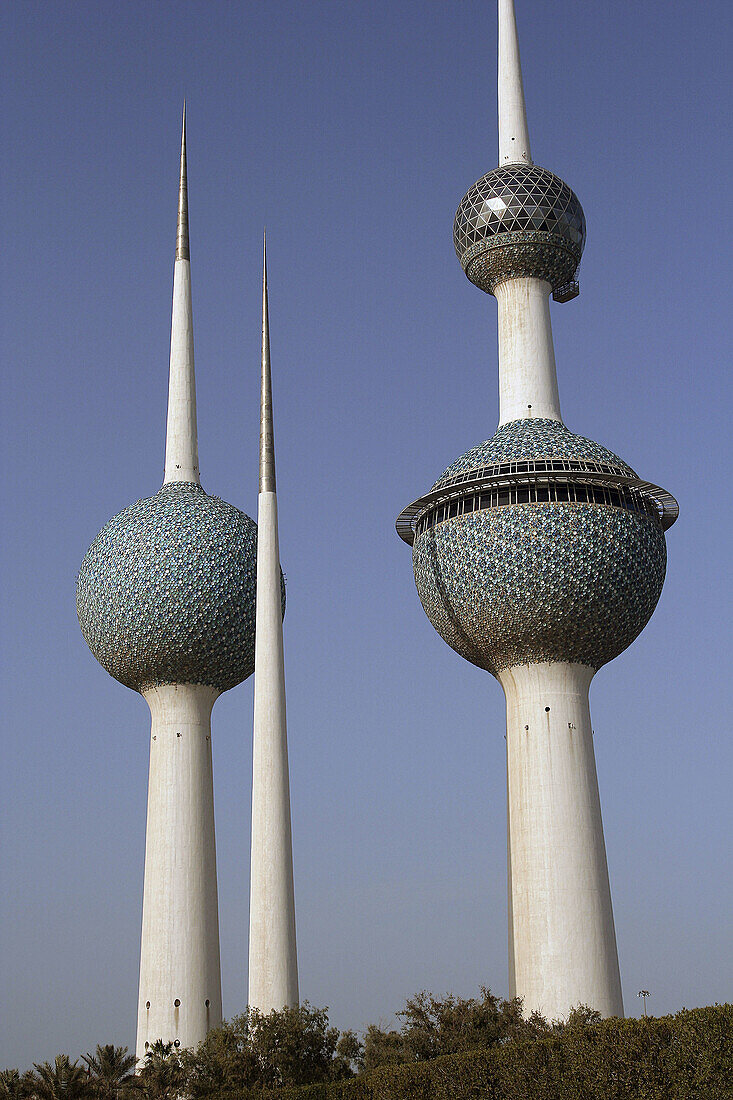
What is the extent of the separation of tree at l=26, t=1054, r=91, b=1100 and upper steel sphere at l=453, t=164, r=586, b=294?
40325 millimetres

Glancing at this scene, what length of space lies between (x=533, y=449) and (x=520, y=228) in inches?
511

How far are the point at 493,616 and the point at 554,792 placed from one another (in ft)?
24.6

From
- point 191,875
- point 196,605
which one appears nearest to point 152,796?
point 191,875

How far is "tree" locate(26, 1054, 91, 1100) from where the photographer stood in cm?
4291

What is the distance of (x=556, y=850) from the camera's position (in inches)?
2175

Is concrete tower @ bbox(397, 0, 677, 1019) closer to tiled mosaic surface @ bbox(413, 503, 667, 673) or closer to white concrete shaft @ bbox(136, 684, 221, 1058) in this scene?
tiled mosaic surface @ bbox(413, 503, 667, 673)

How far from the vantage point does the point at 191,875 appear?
198ft

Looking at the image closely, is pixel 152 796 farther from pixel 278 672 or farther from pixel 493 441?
pixel 493 441

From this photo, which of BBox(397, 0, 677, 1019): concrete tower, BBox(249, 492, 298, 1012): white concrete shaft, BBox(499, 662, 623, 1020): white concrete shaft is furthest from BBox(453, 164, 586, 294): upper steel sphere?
BBox(499, 662, 623, 1020): white concrete shaft

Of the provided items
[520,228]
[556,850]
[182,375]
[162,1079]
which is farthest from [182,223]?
[162,1079]

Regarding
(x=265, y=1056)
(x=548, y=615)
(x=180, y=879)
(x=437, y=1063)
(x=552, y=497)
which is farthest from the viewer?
(x=180, y=879)

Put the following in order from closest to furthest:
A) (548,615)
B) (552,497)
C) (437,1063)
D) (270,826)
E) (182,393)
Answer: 1. (437,1063)
2. (270,826)
3. (548,615)
4. (552,497)
5. (182,393)

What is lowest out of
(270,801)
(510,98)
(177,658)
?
(270,801)

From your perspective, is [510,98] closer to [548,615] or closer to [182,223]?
[182,223]
